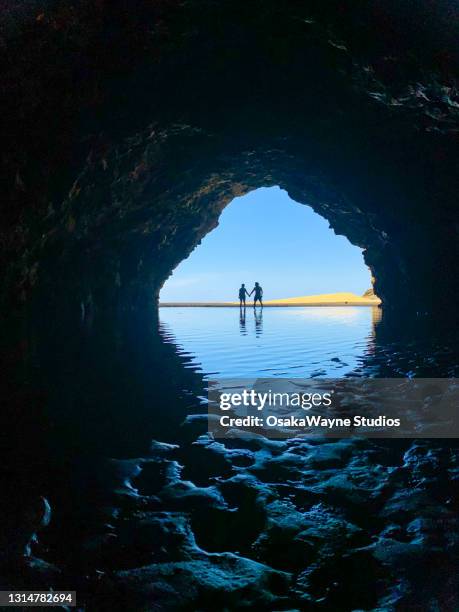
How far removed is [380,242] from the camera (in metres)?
26.2

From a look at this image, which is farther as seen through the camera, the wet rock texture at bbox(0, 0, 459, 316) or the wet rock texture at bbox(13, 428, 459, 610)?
the wet rock texture at bbox(0, 0, 459, 316)

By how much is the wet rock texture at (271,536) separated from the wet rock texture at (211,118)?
9.88m

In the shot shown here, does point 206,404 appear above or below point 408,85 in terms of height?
below

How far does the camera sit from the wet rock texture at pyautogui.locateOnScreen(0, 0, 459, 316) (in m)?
9.38

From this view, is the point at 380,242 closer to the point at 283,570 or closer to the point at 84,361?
the point at 84,361

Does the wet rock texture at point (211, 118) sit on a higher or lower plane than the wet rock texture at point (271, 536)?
higher

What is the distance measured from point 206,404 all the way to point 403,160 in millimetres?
13099

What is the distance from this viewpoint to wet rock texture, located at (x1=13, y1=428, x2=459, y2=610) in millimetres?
2201

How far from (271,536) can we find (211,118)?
1496 centimetres

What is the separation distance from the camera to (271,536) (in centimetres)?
275

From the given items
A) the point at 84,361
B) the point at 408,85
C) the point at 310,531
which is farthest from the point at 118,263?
the point at 310,531

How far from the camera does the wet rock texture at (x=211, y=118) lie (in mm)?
9375

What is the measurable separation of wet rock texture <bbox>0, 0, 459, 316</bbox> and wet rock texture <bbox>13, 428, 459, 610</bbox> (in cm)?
988

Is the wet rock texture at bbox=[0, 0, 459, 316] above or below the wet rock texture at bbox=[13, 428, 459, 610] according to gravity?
above
